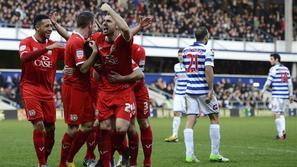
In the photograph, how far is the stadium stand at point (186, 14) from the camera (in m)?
→ 41.1

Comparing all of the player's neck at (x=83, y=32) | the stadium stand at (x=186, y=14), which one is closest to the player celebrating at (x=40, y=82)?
the player's neck at (x=83, y=32)

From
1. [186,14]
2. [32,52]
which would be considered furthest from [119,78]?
[186,14]

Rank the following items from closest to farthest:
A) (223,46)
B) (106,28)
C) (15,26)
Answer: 1. (106,28)
2. (15,26)
3. (223,46)

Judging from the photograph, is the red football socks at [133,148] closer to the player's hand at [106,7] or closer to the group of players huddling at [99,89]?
the group of players huddling at [99,89]

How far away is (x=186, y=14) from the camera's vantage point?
1964 inches

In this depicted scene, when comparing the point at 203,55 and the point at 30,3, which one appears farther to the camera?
the point at 30,3

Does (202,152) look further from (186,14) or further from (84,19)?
(186,14)

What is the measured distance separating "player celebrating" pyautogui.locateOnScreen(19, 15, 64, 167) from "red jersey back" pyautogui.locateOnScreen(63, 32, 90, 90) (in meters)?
0.39

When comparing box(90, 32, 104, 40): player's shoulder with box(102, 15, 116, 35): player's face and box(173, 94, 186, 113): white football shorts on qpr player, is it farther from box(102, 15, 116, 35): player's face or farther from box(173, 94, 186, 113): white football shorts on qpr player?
box(173, 94, 186, 113): white football shorts on qpr player

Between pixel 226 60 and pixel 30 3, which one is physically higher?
pixel 30 3

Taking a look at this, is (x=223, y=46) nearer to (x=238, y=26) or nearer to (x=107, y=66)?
(x=238, y=26)

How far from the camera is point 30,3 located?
4181 cm

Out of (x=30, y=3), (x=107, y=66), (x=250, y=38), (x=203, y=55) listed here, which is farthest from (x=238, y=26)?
(x=107, y=66)

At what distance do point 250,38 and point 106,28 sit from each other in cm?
4311
